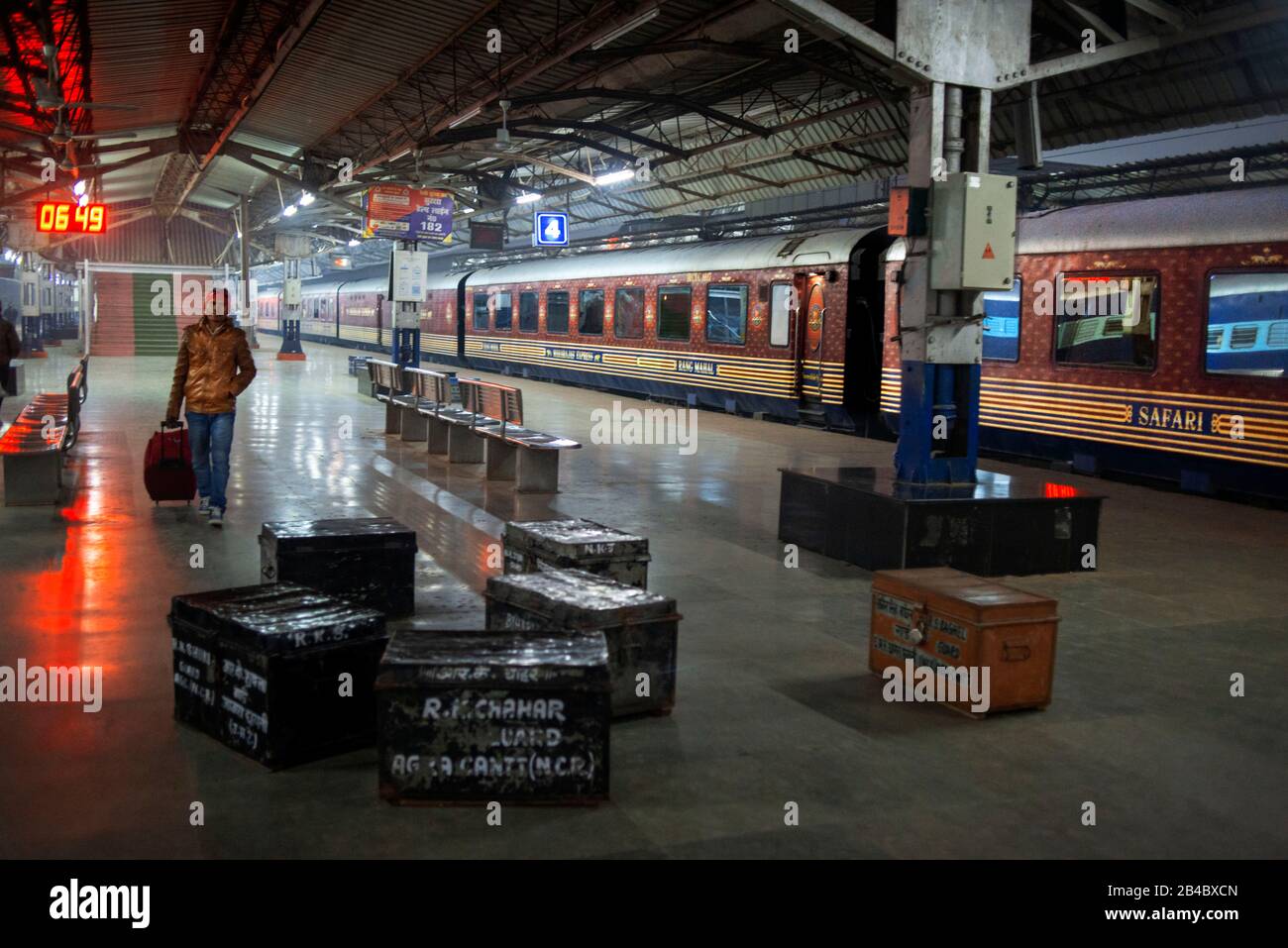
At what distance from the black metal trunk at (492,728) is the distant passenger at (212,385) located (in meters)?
5.71

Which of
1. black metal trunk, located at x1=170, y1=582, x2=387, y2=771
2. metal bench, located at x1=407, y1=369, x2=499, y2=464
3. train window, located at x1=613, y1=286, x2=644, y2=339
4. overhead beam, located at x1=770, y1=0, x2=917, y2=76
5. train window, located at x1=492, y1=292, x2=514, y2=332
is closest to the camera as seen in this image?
black metal trunk, located at x1=170, y1=582, x2=387, y2=771

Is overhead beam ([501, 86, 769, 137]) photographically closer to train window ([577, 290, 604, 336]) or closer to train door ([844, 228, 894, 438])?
train door ([844, 228, 894, 438])

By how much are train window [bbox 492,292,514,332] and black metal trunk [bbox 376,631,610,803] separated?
26362mm

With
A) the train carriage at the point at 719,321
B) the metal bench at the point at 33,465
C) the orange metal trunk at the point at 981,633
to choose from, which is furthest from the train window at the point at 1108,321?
the metal bench at the point at 33,465

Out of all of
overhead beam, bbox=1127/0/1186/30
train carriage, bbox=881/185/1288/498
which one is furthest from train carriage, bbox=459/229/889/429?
overhead beam, bbox=1127/0/1186/30

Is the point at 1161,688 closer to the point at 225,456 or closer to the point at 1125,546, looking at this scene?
the point at 1125,546

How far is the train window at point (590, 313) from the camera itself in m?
25.1

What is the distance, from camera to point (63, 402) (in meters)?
13.5

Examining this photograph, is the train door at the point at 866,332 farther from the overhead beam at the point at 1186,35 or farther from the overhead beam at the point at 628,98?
the overhead beam at the point at 1186,35

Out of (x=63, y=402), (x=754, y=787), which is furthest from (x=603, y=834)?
(x=63, y=402)

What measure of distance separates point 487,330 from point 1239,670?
27148 millimetres

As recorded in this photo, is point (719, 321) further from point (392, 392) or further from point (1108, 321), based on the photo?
point (1108, 321)

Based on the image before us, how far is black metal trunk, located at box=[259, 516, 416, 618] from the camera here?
247 inches

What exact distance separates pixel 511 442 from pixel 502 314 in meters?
19.5
